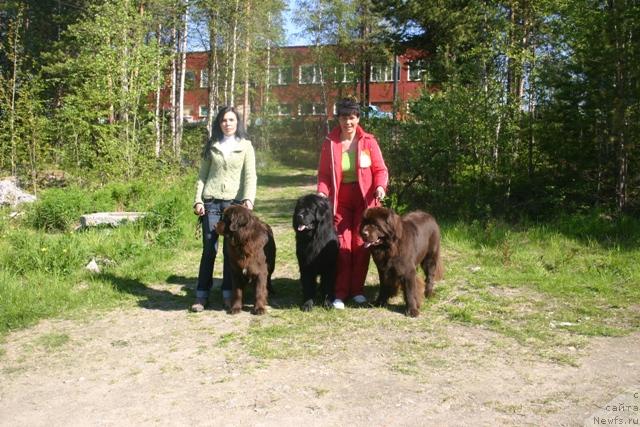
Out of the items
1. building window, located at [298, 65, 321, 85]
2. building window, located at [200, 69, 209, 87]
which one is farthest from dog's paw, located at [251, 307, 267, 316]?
building window, located at [298, 65, 321, 85]

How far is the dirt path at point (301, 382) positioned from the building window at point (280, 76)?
1035 inches

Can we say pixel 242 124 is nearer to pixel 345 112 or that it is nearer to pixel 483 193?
pixel 345 112

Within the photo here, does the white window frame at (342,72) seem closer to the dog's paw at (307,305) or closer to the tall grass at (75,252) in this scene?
the tall grass at (75,252)

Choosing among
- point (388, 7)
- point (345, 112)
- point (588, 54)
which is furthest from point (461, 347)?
point (388, 7)

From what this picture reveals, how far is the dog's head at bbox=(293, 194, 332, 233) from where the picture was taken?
5.12 m

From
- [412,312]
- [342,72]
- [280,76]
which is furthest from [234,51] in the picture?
[412,312]

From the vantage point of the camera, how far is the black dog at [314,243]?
517cm

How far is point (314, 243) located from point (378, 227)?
71cm

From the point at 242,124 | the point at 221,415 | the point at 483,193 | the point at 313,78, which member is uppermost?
the point at 313,78

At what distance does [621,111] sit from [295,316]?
628 cm

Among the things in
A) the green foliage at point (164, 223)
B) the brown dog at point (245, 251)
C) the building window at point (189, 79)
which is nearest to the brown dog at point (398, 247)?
the brown dog at point (245, 251)

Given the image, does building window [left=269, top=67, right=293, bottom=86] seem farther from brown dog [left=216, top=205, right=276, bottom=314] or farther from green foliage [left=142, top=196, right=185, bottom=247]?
brown dog [left=216, top=205, right=276, bottom=314]

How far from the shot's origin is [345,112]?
5.33 meters

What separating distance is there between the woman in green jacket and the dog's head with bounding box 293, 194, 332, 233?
609 mm
